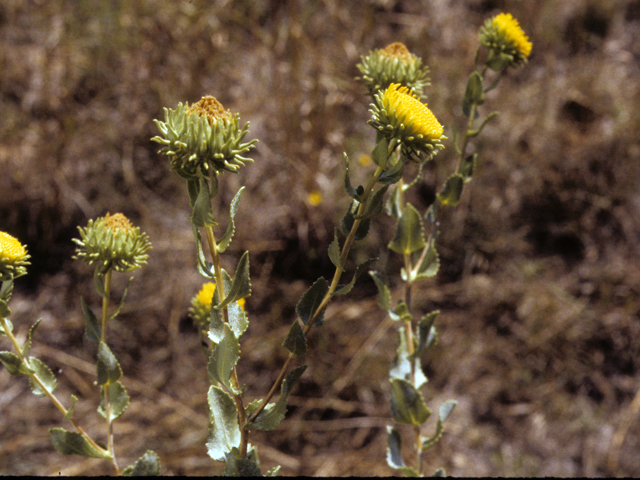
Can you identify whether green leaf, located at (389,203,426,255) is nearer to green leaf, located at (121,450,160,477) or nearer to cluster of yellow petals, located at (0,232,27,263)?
green leaf, located at (121,450,160,477)

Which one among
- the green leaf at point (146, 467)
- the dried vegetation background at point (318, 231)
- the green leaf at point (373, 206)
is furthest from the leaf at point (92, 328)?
the dried vegetation background at point (318, 231)

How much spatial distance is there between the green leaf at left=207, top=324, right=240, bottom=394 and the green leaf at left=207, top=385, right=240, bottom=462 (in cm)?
4

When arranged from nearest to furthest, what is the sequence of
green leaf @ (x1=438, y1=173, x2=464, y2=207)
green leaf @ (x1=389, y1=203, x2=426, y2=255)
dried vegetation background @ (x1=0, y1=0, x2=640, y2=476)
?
green leaf @ (x1=389, y1=203, x2=426, y2=255), green leaf @ (x1=438, y1=173, x2=464, y2=207), dried vegetation background @ (x1=0, y1=0, x2=640, y2=476)

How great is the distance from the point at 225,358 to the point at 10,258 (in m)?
0.51

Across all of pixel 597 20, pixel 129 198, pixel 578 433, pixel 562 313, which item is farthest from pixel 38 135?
pixel 597 20

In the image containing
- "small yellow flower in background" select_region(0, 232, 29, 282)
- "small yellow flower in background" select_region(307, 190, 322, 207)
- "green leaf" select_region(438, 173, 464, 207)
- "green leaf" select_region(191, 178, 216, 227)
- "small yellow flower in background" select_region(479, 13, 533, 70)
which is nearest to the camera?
"green leaf" select_region(191, 178, 216, 227)

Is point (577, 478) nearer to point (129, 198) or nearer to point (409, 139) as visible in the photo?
point (409, 139)

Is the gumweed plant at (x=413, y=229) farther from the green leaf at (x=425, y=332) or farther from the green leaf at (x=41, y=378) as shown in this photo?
the green leaf at (x=41, y=378)

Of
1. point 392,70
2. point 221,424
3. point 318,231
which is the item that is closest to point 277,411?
point 221,424

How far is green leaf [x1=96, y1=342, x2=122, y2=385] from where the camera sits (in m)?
0.97

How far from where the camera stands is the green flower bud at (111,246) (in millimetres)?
1071

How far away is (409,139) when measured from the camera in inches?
36.4

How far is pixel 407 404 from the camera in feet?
3.97

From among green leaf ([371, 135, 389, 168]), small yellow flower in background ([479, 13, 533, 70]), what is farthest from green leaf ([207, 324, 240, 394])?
small yellow flower in background ([479, 13, 533, 70])
